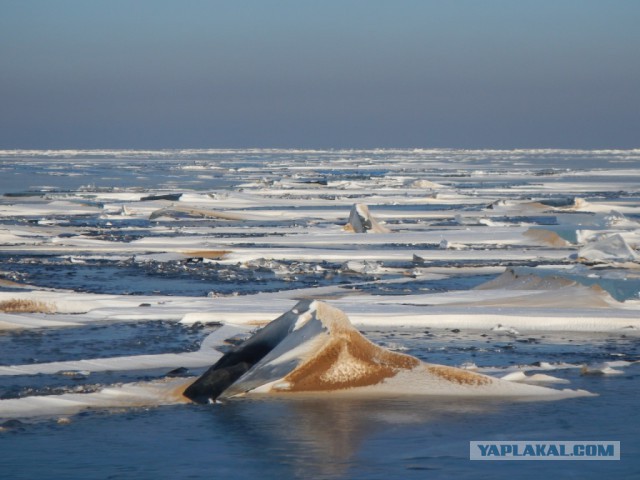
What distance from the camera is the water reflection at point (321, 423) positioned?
505 centimetres

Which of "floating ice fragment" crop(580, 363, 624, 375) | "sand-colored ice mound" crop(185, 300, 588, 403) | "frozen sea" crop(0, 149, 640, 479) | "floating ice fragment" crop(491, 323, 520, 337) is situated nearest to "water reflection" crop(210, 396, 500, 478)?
"frozen sea" crop(0, 149, 640, 479)

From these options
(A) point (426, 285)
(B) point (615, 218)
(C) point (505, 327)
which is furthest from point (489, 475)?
(B) point (615, 218)

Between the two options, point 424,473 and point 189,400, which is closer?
point 424,473

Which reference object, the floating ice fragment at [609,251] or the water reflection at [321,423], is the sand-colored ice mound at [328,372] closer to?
the water reflection at [321,423]

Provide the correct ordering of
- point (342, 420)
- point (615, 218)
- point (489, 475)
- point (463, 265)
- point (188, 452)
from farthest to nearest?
point (615, 218) < point (463, 265) < point (342, 420) < point (188, 452) < point (489, 475)

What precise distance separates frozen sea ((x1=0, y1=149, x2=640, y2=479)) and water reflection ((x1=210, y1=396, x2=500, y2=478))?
17mm

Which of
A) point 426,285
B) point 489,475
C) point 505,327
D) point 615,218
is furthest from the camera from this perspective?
point 615,218

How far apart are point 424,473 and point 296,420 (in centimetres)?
110

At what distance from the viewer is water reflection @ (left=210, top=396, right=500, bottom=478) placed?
5051 mm

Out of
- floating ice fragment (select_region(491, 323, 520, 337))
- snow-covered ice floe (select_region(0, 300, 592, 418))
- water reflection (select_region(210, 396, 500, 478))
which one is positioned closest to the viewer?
water reflection (select_region(210, 396, 500, 478))

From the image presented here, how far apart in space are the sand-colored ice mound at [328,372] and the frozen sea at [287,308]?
0.15m

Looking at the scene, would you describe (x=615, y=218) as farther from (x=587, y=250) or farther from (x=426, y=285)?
(x=426, y=285)

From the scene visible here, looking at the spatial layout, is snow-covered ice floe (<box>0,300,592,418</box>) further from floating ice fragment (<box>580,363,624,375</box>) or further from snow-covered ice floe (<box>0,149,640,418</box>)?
floating ice fragment (<box>580,363,624,375</box>)

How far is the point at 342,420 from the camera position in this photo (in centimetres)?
573
